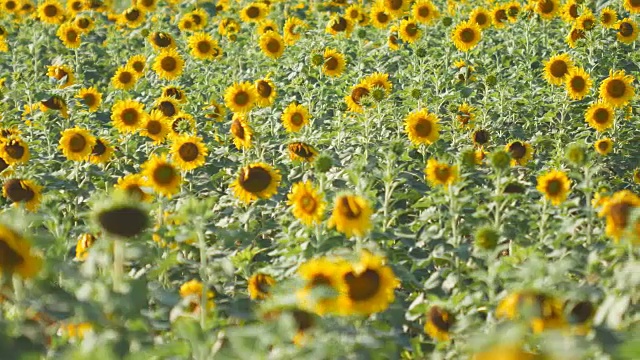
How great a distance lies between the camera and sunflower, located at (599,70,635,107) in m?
5.27

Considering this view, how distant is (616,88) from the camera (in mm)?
5285

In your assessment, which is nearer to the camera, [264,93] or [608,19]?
[264,93]

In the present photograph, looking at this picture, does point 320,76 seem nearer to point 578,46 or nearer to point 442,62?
point 442,62

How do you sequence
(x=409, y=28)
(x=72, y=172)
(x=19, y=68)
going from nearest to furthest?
(x=72, y=172) < (x=409, y=28) < (x=19, y=68)

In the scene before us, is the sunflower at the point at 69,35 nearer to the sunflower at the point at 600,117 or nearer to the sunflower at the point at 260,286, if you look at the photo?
the sunflower at the point at 600,117

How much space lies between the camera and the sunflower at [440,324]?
2834 millimetres

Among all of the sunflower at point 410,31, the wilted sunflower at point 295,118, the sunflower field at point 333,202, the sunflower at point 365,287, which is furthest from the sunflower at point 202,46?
the sunflower at point 365,287

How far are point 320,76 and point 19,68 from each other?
10.1 ft

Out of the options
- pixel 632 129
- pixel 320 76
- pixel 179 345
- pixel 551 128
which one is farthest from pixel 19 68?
pixel 179 345

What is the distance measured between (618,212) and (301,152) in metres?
1.69

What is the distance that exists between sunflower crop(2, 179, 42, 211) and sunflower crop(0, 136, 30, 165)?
0.50m

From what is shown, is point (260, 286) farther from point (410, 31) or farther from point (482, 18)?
point (482, 18)

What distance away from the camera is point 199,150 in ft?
14.0

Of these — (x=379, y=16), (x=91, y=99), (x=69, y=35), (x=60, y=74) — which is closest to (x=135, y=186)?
(x=91, y=99)
